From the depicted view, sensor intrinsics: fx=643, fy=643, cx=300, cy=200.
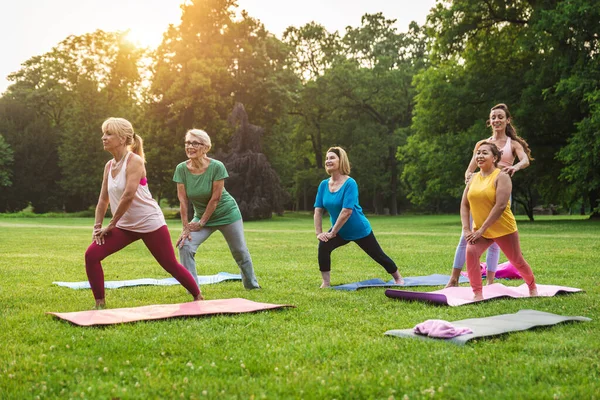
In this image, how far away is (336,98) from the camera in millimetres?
56031

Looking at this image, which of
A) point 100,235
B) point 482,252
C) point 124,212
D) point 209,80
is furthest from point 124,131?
point 209,80

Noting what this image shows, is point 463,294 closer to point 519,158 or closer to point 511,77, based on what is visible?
point 519,158

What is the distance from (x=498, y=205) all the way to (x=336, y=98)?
163 ft

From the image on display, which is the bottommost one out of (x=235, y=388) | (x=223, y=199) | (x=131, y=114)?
(x=235, y=388)

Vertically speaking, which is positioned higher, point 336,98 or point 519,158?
point 336,98

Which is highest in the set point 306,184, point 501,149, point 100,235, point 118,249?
point 306,184

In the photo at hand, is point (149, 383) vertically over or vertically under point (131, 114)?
under

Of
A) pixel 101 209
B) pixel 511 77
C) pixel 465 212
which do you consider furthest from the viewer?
pixel 511 77

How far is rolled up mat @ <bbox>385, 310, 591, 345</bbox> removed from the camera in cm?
529

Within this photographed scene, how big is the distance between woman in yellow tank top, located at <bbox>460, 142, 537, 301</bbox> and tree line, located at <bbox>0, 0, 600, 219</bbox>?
20.6 meters

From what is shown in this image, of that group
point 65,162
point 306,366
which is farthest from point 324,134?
point 306,366

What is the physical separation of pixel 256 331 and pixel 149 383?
1.74 meters

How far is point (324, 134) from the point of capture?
5897 cm

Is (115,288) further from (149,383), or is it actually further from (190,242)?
(149,383)
